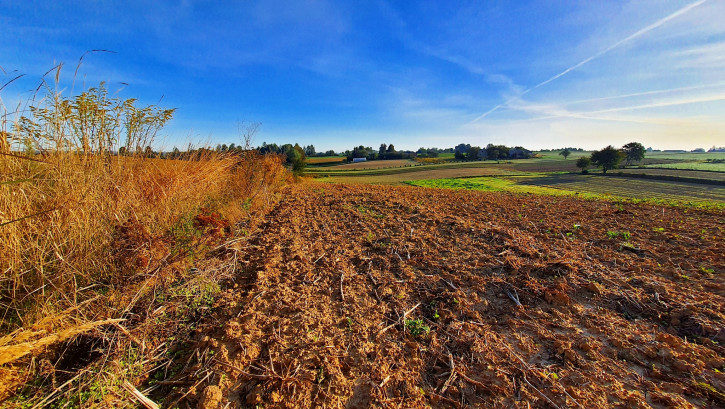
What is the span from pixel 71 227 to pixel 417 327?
12.5ft

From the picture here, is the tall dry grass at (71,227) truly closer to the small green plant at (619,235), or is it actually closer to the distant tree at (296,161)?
the small green plant at (619,235)

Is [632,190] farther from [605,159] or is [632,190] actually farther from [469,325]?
[605,159]

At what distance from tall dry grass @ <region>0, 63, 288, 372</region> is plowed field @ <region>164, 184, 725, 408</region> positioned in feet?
3.42

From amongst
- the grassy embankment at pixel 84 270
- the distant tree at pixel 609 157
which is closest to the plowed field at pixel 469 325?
the grassy embankment at pixel 84 270

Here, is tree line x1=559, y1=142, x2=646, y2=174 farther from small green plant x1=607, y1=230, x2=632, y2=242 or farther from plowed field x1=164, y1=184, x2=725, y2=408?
plowed field x1=164, y1=184, x2=725, y2=408

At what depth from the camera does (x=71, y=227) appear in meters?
2.54

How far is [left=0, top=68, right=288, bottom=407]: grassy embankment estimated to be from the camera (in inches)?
79.0

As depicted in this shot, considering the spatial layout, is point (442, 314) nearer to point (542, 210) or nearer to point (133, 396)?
point (133, 396)

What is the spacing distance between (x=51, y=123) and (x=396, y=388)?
4.69 metres

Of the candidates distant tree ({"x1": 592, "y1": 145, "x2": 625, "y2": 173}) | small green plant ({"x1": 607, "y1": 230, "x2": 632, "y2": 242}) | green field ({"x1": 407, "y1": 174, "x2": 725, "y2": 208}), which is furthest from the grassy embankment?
distant tree ({"x1": 592, "y1": 145, "x2": 625, "y2": 173})

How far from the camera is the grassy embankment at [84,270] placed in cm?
201

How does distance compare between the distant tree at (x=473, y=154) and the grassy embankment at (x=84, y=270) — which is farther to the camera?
the distant tree at (x=473, y=154)

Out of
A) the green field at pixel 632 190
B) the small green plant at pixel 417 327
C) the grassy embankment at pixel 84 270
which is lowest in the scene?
the green field at pixel 632 190

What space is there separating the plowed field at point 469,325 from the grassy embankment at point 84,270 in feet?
1.62
